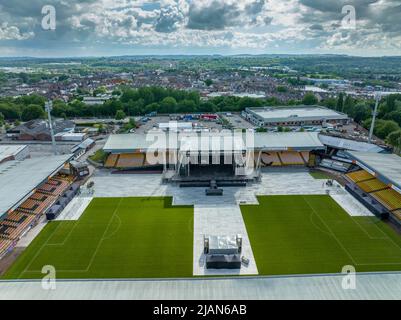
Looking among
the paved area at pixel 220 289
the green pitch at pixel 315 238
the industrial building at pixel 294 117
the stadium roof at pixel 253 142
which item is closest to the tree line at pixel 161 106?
the industrial building at pixel 294 117

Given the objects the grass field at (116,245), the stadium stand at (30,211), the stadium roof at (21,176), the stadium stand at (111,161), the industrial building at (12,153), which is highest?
the stadium roof at (21,176)

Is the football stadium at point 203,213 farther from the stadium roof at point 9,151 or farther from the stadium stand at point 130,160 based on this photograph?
the stadium roof at point 9,151

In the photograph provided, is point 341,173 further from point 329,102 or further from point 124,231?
point 329,102

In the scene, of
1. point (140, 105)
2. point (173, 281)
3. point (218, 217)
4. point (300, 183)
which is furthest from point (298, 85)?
point (173, 281)

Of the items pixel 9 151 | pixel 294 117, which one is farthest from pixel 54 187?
pixel 294 117

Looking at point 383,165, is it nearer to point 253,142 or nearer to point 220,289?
point 253,142

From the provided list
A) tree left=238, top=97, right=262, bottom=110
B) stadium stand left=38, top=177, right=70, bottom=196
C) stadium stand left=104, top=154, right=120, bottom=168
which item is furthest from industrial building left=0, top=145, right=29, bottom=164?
tree left=238, top=97, right=262, bottom=110
